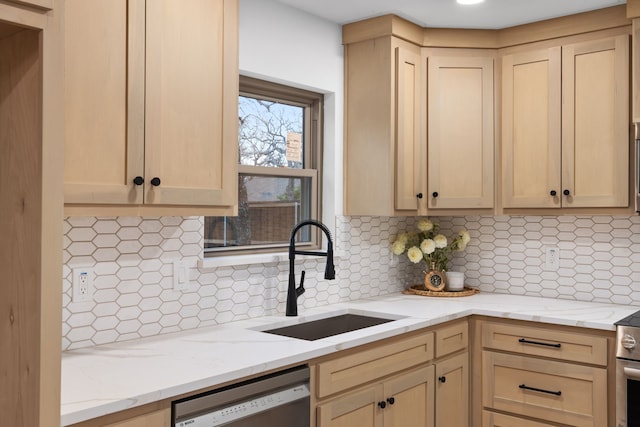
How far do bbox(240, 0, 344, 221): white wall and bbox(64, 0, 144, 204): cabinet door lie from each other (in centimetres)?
89

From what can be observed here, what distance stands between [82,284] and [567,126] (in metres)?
2.47

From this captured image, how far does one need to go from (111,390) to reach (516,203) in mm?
2424

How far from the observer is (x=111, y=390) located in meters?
1.67

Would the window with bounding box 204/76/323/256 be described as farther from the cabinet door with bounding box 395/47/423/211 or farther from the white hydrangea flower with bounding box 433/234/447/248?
the white hydrangea flower with bounding box 433/234/447/248

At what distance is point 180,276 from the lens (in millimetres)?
2482

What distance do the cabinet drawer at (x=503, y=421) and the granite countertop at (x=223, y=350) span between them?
512 millimetres

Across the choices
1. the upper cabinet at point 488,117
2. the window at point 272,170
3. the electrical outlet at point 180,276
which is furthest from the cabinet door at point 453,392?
the electrical outlet at point 180,276

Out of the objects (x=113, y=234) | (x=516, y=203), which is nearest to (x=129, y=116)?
(x=113, y=234)

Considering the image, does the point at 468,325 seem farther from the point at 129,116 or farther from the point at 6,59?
the point at 6,59

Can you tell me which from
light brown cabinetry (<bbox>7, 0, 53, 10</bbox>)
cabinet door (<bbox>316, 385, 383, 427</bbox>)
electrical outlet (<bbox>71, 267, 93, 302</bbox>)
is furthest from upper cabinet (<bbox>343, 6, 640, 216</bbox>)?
light brown cabinetry (<bbox>7, 0, 53, 10</bbox>)

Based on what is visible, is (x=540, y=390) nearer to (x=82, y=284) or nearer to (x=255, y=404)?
(x=255, y=404)

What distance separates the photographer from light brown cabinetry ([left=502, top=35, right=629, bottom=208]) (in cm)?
302

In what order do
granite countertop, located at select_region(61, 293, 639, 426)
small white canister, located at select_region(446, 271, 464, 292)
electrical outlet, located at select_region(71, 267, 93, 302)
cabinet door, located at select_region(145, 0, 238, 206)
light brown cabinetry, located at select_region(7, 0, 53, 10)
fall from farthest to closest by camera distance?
1. small white canister, located at select_region(446, 271, 464, 292)
2. electrical outlet, located at select_region(71, 267, 93, 302)
3. cabinet door, located at select_region(145, 0, 238, 206)
4. granite countertop, located at select_region(61, 293, 639, 426)
5. light brown cabinetry, located at select_region(7, 0, 53, 10)

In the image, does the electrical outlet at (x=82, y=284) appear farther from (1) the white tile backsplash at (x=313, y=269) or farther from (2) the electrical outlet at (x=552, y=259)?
(2) the electrical outlet at (x=552, y=259)
